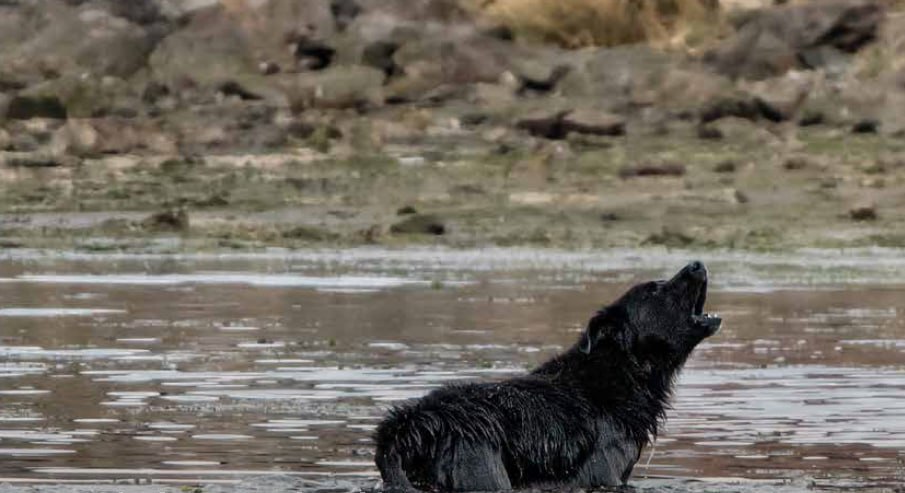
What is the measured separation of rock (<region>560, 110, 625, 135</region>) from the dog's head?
2450 cm

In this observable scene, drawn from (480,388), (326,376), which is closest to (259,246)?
(326,376)

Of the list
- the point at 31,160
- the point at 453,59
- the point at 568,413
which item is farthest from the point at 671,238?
the point at 568,413

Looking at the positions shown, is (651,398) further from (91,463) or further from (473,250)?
(473,250)

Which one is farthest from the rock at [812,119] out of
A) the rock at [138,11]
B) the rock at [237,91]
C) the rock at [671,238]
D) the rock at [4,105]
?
the rock at [4,105]

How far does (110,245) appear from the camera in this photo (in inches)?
1163

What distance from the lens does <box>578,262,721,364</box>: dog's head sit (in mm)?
11430

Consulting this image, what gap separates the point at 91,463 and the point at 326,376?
4.23 m

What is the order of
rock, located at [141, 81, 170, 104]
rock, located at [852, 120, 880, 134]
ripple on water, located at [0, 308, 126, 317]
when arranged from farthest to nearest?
1. rock, located at [141, 81, 170, 104]
2. rock, located at [852, 120, 880, 134]
3. ripple on water, located at [0, 308, 126, 317]

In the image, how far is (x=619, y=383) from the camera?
11344mm

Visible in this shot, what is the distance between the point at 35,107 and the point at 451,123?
22.5 ft

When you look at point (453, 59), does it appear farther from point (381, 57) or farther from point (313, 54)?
point (313, 54)

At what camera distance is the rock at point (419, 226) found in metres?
30.1

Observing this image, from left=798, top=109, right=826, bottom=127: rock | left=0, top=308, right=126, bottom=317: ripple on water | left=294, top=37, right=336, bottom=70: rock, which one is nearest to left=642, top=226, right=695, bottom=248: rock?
left=798, top=109, right=826, bottom=127: rock

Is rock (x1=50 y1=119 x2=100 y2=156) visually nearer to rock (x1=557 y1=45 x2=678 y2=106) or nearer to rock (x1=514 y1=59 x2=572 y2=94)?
rock (x1=514 y1=59 x2=572 y2=94)
